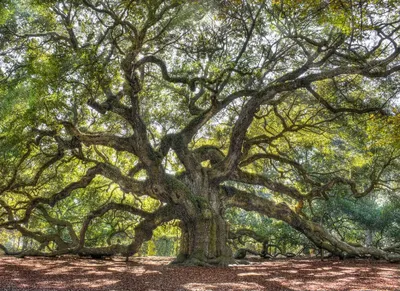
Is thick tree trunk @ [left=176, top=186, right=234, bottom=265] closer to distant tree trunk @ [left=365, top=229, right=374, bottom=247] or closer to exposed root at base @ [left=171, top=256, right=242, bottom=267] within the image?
exposed root at base @ [left=171, top=256, right=242, bottom=267]

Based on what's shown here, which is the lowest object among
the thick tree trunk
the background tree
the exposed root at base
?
the exposed root at base

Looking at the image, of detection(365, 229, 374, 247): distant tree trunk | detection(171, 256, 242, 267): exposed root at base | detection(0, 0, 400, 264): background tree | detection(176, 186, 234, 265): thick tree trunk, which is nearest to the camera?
detection(0, 0, 400, 264): background tree

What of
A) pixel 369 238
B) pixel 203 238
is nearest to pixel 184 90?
pixel 203 238

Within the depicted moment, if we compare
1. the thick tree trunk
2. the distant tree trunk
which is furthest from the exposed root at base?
the distant tree trunk

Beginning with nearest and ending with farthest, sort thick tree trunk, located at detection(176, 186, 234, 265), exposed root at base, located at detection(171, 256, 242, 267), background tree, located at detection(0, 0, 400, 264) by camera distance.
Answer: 1. background tree, located at detection(0, 0, 400, 264)
2. exposed root at base, located at detection(171, 256, 242, 267)
3. thick tree trunk, located at detection(176, 186, 234, 265)

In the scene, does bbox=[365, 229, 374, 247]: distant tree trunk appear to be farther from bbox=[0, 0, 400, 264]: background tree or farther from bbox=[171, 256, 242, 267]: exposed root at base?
bbox=[171, 256, 242, 267]: exposed root at base

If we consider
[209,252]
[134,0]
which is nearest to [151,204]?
[209,252]

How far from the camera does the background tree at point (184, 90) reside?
316 inches

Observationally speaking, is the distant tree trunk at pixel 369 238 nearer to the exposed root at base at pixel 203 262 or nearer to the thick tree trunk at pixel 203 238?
the thick tree trunk at pixel 203 238

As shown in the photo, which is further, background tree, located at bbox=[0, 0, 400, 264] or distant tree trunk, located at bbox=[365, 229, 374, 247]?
distant tree trunk, located at bbox=[365, 229, 374, 247]

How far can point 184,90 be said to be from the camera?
39.5 ft

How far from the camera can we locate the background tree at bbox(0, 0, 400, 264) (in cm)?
804

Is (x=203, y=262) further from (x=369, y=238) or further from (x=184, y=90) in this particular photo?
(x=369, y=238)

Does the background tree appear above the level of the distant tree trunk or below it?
above
